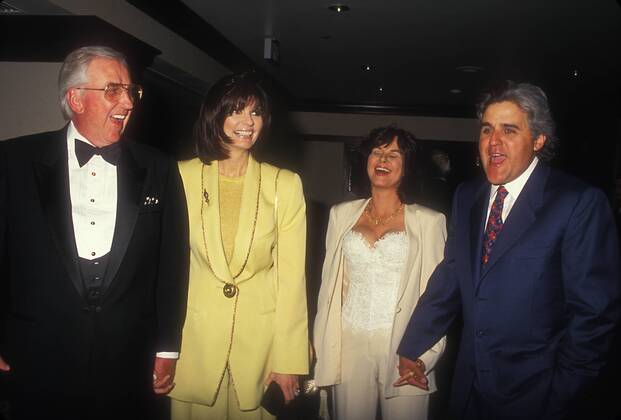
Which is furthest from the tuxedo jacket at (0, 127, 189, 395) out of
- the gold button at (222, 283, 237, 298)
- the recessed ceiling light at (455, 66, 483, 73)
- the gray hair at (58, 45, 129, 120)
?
the recessed ceiling light at (455, 66, 483, 73)

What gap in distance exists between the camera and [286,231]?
2186mm

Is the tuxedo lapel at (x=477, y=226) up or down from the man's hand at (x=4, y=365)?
up

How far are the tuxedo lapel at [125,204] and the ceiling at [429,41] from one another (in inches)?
142

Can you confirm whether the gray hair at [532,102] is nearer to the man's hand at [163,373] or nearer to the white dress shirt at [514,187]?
the white dress shirt at [514,187]

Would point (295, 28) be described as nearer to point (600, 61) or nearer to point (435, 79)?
point (435, 79)

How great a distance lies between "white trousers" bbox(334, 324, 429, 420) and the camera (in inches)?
100.0

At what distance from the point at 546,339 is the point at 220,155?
1.45 metres

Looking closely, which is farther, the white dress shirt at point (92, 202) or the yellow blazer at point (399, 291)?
the yellow blazer at point (399, 291)

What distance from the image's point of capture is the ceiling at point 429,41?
5090 mm

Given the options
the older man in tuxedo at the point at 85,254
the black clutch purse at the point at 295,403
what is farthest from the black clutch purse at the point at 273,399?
the older man in tuxedo at the point at 85,254

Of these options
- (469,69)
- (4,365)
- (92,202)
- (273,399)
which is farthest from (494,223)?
(469,69)

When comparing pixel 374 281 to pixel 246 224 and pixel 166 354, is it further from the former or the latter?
pixel 166 354

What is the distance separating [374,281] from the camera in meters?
2.71

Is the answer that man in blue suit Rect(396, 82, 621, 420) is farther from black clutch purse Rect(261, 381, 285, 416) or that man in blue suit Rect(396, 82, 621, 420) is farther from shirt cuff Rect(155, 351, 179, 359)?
shirt cuff Rect(155, 351, 179, 359)
